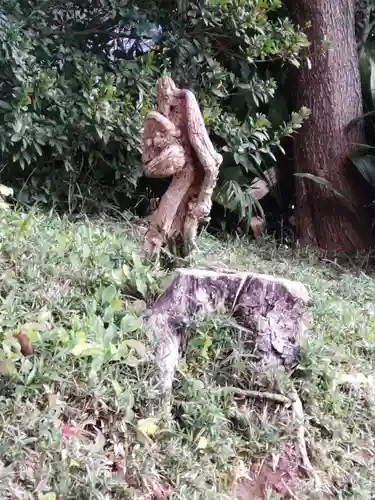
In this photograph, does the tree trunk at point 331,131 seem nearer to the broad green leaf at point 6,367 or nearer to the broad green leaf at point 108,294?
the broad green leaf at point 108,294

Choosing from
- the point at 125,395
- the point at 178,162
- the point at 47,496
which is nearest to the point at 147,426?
the point at 125,395

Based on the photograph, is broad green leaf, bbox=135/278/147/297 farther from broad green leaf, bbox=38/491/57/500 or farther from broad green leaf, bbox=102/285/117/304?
broad green leaf, bbox=38/491/57/500

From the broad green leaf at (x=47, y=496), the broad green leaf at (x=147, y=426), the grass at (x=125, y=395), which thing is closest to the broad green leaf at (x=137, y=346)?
the grass at (x=125, y=395)

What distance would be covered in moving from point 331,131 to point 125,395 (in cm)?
311

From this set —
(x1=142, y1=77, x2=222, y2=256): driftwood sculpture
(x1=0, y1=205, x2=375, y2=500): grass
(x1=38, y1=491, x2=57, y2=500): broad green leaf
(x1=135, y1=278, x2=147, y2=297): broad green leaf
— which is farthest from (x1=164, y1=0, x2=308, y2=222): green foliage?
(x1=38, y1=491, x2=57, y2=500): broad green leaf

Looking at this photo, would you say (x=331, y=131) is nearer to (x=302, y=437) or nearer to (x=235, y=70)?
(x=235, y=70)

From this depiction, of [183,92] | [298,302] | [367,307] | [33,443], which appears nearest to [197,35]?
[183,92]

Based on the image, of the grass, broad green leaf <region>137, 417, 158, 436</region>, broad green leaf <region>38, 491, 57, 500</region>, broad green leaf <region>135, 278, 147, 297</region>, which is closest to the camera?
broad green leaf <region>38, 491, 57, 500</region>

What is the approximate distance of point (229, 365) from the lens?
1.91 meters

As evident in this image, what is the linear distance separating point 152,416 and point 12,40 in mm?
2302

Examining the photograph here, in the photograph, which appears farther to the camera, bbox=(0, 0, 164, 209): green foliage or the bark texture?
bbox=(0, 0, 164, 209): green foliage

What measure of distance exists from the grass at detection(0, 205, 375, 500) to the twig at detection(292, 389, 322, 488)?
40 millimetres

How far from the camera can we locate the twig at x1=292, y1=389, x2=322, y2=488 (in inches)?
68.9

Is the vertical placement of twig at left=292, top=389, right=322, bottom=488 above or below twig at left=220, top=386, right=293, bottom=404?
below
